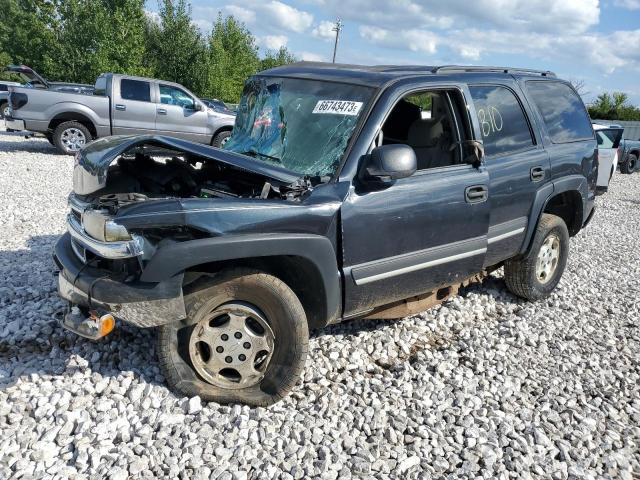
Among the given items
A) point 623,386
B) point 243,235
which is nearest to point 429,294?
point 623,386

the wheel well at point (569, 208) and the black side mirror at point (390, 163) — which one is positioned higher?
the black side mirror at point (390, 163)

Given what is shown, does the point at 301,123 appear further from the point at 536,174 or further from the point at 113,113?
the point at 113,113

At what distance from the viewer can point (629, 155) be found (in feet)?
63.9

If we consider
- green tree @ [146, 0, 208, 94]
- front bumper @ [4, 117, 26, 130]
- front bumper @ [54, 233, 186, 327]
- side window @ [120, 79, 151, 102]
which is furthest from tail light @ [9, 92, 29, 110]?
green tree @ [146, 0, 208, 94]

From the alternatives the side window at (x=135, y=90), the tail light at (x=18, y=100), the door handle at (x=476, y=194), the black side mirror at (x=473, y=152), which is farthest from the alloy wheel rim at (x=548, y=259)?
the tail light at (x=18, y=100)

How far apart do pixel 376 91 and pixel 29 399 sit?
2784 mm

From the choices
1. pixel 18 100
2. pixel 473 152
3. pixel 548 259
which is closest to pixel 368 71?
pixel 473 152

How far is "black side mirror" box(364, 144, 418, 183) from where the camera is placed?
10.4 ft

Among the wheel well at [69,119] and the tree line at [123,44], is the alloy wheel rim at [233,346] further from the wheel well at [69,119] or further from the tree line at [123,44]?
the tree line at [123,44]

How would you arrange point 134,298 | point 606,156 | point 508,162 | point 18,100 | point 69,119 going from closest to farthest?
point 134,298
point 508,162
point 606,156
point 18,100
point 69,119

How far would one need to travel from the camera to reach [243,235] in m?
2.93

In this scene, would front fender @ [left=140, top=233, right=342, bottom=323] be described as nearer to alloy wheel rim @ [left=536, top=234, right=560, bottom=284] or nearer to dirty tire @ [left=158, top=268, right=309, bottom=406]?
dirty tire @ [left=158, top=268, right=309, bottom=406]

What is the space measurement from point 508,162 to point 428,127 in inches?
27.4

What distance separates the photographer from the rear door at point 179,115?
13106mm
